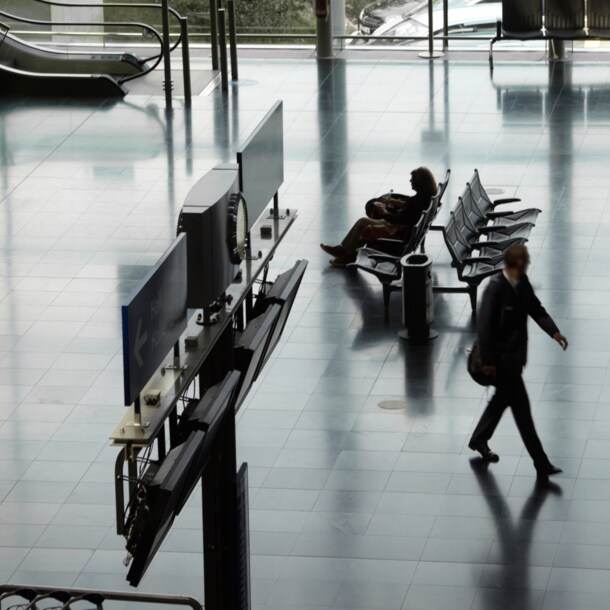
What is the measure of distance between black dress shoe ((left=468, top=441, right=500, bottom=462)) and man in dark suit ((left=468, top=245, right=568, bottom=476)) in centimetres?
42

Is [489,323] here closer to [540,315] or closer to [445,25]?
[540,315]

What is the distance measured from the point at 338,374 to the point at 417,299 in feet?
3.47

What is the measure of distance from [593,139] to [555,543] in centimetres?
1030

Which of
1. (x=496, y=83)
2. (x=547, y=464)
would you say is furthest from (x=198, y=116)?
(x=547, y=464)

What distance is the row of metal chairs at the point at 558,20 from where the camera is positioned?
903 inches

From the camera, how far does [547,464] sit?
10.2m

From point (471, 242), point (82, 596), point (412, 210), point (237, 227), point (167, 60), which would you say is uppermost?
point (237, 227)

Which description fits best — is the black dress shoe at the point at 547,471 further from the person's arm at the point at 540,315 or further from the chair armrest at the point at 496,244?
the chair armrest at the point at 496,244

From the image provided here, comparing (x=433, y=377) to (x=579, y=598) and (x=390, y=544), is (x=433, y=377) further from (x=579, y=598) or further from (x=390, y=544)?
(x=579, y=598)

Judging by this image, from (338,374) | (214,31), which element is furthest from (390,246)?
(214,31)

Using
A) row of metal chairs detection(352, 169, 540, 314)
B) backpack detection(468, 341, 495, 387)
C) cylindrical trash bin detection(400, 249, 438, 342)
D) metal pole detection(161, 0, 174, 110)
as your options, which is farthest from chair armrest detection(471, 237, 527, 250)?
metal pole detection(161, 0, 174, 110)

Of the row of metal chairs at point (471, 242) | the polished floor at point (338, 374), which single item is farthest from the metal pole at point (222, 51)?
the row of metal chairs at point (471, 242)

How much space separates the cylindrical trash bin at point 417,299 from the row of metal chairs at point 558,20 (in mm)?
10678

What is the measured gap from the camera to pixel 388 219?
1453cm
